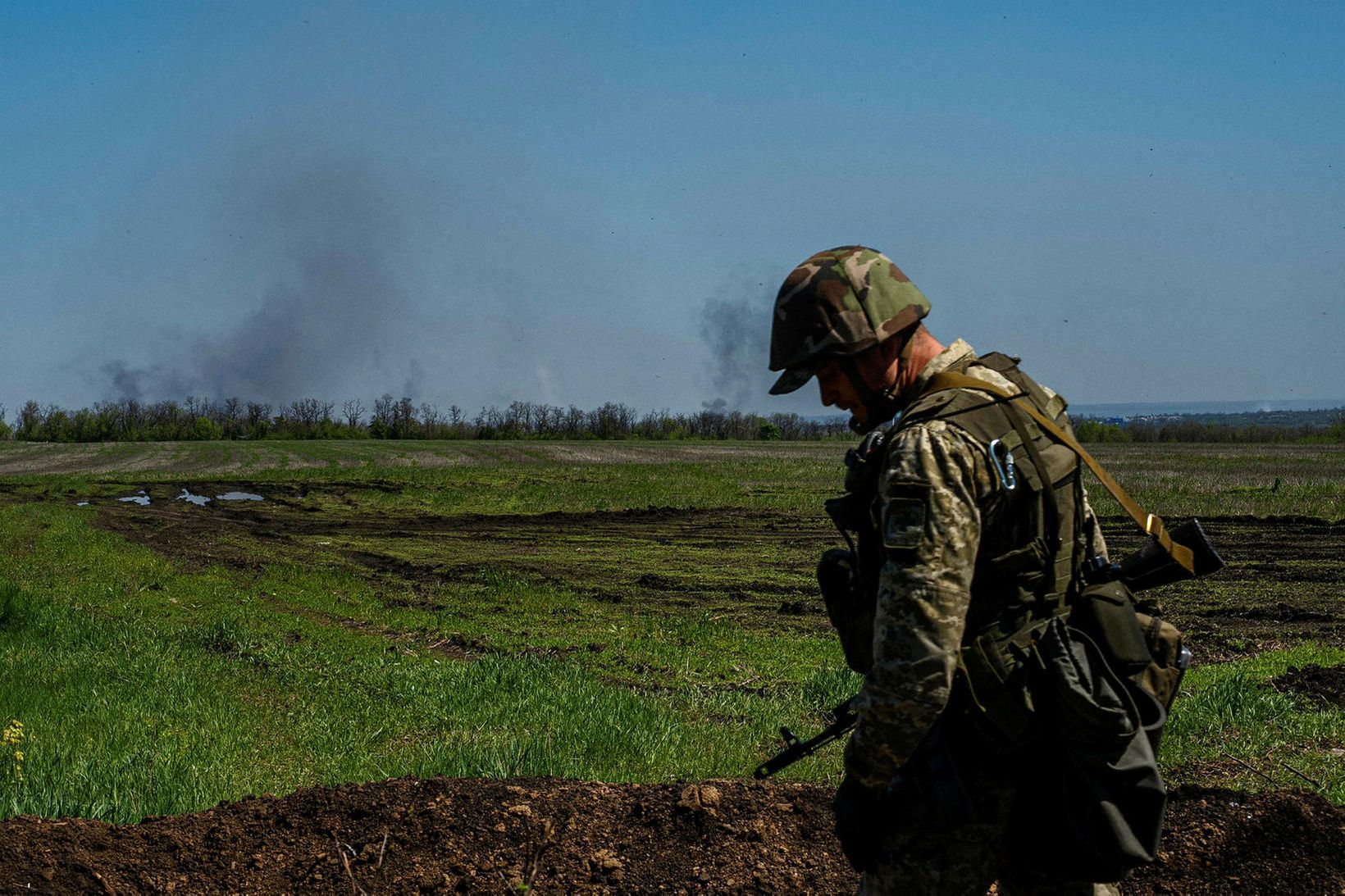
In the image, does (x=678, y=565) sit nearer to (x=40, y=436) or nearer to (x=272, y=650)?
(x=272, y=650)

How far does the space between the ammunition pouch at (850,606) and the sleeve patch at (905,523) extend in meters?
0.32

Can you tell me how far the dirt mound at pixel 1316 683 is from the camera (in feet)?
24.3

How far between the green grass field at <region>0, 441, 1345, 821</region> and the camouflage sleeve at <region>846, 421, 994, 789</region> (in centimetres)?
300

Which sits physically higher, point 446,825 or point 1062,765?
point 1062,765

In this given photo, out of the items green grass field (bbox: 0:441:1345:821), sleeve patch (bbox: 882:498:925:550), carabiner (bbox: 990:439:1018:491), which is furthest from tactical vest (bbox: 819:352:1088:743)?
green grass field (bbox: 0:441:1345:821)

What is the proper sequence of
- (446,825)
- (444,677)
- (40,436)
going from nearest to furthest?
1. (446,825)
2. (444,677)
3. (40,436)

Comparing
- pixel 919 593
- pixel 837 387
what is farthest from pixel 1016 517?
pixel 837 387

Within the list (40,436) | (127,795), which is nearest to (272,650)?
(127,795)

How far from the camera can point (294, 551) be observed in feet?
63.8

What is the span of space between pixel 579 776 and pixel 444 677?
3089 mm

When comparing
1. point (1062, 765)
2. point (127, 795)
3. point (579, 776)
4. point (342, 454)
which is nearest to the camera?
point (1062, 765)

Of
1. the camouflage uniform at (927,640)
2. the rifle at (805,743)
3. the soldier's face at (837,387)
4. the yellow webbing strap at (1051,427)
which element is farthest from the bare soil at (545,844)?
the soldier's face at (837,387)

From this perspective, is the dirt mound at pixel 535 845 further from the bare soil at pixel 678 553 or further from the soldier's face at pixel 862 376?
the bare soil at pixel 678 553

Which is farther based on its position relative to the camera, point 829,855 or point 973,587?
point 829,855
